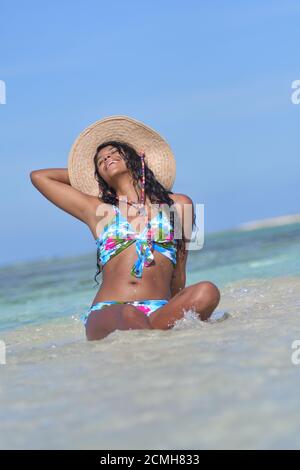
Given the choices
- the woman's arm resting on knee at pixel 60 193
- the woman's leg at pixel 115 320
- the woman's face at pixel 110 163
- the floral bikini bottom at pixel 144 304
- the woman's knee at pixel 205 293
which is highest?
the woman's face at pixel 110 163

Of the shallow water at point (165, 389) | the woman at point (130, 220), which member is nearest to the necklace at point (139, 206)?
the woman at point (130, 220)

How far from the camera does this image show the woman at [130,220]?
4469 millimetres

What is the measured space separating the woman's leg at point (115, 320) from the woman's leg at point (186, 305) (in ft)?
0.28

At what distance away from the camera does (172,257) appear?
4.91 m

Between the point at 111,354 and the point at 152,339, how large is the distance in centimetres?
38

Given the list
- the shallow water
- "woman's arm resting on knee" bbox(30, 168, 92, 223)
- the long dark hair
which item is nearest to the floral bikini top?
the long dark hair

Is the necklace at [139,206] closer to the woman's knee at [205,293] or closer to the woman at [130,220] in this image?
the woman at [130,220]

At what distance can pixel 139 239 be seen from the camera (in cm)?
483

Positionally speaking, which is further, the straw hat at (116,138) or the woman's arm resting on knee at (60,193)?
the straw hat at (116,138)

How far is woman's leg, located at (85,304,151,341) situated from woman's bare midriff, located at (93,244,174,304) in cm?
16

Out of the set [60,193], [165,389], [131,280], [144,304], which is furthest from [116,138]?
[165,389]

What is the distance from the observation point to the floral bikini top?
4.81m

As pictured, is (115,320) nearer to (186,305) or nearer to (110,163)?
(186,305)
